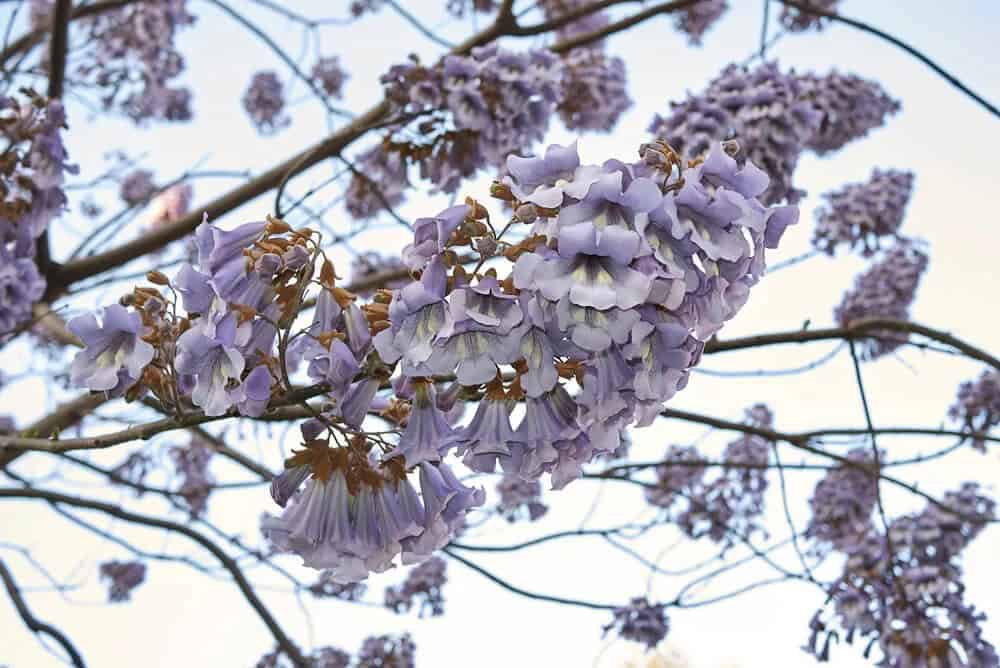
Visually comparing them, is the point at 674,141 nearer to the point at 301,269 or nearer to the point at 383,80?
the point at 383,80

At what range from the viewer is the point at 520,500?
6.62 meters

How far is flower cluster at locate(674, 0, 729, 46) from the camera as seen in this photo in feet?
21.2

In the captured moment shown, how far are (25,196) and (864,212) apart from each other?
3301 millimetres

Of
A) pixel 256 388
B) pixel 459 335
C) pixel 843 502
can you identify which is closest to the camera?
pixel 459 335

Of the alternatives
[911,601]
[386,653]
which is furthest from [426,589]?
[911,601]

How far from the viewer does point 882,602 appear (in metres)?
3.77

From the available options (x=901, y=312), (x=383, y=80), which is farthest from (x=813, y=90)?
(x=901, y=312)

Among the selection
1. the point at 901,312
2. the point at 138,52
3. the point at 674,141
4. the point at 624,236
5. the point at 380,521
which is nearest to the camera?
the point at 624,236

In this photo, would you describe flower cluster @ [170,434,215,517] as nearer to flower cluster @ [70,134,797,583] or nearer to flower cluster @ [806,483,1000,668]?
flower cluster @ [806,483,1000,668]

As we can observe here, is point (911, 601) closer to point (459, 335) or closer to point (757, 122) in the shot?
point (757, 122)

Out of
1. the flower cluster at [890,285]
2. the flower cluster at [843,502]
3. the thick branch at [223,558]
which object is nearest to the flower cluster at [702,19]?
the flower cluster at [890,285]

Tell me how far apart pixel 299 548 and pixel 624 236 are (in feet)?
2.36

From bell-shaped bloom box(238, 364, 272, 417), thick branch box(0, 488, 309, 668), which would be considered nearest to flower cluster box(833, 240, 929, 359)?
thick branch box(0, 488, 309, 668)

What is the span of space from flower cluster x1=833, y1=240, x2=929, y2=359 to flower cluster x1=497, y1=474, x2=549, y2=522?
230 centimetres
